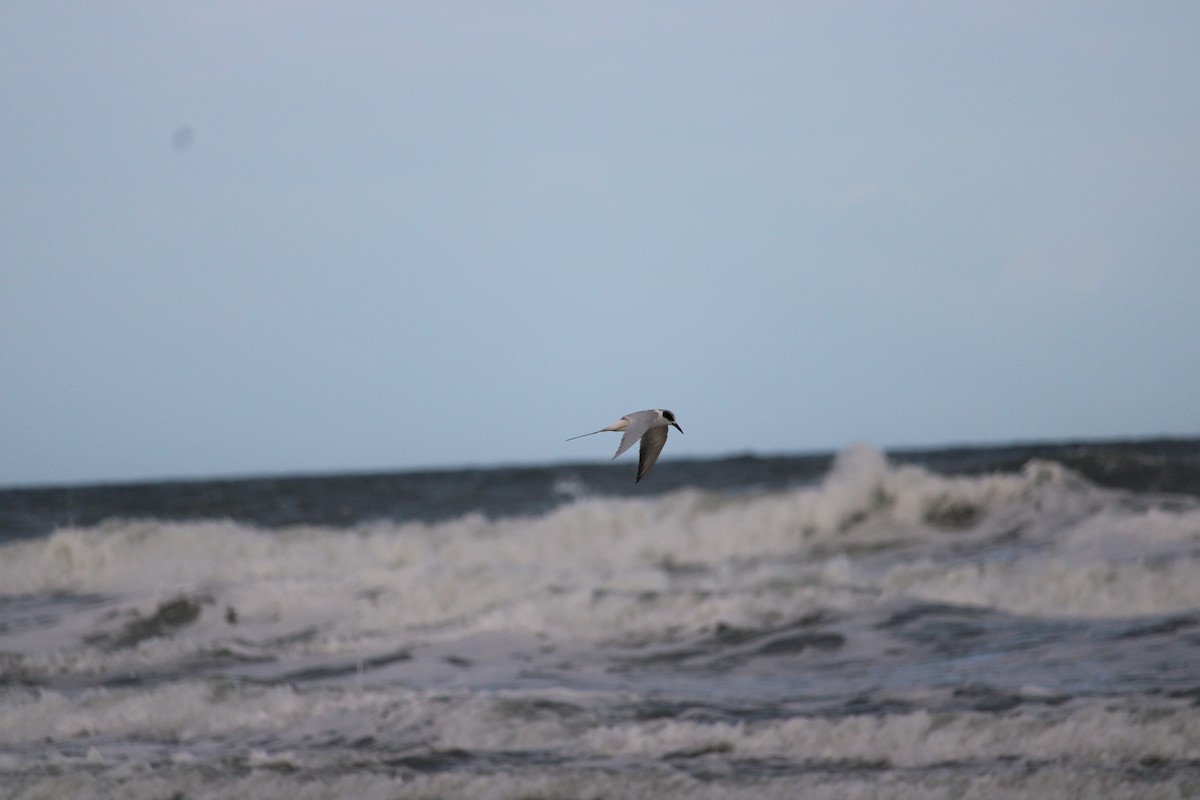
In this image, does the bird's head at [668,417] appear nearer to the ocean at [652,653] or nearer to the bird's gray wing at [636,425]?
the bird's gray wing at [636,425]

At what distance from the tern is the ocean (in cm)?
237

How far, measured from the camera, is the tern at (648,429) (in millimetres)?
4941

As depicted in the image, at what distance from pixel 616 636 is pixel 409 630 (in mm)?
1907

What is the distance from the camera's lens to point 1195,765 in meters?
6.66

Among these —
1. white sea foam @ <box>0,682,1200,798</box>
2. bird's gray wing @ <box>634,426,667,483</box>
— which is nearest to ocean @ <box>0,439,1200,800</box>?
white sea foam @ <box>0,682,1200,798</box>

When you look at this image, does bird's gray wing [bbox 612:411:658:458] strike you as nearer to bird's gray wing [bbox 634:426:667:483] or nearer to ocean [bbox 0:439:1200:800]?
bird's gray wing [bbox 634:426:667:483]

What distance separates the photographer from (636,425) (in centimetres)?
500

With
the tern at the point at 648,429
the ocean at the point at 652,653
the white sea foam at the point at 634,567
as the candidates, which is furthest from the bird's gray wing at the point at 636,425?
the white sea foam at the point at 634,567

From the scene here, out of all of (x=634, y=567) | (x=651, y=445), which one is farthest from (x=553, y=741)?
(x=634, y=567)

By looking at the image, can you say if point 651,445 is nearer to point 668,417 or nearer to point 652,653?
point 668,417

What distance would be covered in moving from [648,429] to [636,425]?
0.10m

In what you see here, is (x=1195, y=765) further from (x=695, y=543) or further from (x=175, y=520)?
(x=175, y=520)

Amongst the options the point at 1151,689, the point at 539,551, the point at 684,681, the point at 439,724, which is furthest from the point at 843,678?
the point at 539,551

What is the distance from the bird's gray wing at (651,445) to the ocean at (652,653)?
92.7 inches
